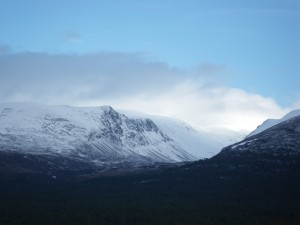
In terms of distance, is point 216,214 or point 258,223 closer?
point 258,223

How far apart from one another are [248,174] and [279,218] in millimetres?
72409

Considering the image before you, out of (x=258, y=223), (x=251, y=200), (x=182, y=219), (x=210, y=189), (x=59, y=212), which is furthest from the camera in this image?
(x=210, y=189)

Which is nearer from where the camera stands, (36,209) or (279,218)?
(279,218)

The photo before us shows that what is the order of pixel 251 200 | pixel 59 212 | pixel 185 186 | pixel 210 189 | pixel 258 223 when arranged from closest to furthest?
pixel 258 223
pixel 59 212
pixel 251 200
pixel 210 189
pixel 185 186

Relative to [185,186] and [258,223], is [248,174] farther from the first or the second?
[258,223]

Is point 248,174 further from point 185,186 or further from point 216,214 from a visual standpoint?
point 216,214

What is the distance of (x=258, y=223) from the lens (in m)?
118

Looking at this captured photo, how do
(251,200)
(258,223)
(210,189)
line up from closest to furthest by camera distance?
(258,223), (251,200), (210,189)

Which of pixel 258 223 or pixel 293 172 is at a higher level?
pixel 293 172

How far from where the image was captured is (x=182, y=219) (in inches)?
4990

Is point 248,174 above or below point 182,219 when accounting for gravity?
above

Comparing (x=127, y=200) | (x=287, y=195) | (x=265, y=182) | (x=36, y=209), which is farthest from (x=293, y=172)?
(x=36, y=209)

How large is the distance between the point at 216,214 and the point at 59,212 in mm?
45538

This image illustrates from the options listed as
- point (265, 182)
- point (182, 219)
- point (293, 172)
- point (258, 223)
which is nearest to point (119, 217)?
point (182, 219)
